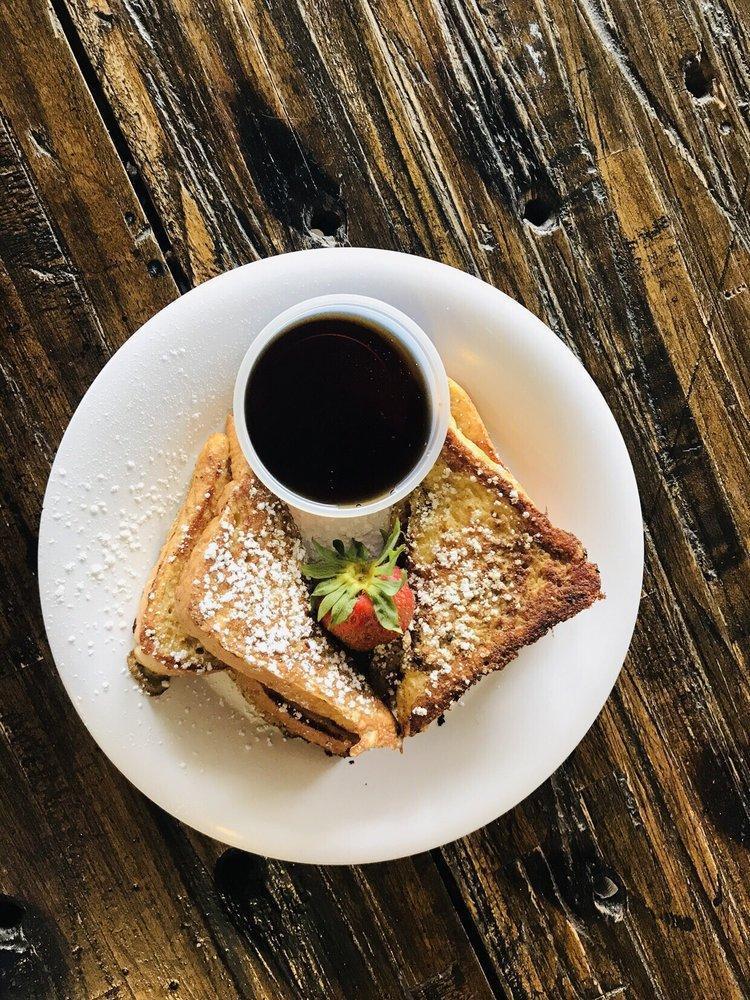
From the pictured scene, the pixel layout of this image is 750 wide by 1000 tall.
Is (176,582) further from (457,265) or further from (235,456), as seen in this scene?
(457,265)

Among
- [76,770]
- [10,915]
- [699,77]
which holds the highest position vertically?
[699,77]

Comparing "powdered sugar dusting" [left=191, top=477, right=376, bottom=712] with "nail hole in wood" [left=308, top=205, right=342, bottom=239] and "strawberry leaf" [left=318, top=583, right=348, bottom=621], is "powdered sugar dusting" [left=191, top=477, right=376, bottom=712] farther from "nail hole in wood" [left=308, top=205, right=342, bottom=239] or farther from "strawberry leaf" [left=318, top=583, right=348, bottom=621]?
"nail hole in wood" [left=308, top=205, right=342, bottom=239]

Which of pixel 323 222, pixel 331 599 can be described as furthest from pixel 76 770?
pixel 323 222

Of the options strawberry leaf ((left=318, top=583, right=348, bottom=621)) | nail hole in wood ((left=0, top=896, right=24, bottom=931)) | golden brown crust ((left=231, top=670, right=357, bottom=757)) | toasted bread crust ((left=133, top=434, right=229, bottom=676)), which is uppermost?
toasted bread crust ((left=133, top=434, right=229, bottom=676))

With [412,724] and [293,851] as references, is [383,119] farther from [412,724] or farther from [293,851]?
[293,851]

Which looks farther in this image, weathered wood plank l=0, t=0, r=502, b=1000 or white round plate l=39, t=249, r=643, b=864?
weathered wood plank l=0, t=0, r=502, b=1000

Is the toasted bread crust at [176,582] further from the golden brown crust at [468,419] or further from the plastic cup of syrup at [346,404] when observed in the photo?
the golden brown crust at [468,419]

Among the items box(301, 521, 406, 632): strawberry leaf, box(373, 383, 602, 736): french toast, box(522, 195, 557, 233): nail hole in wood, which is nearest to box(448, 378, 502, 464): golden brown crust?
box(373, 383, 602, 736): french toast
